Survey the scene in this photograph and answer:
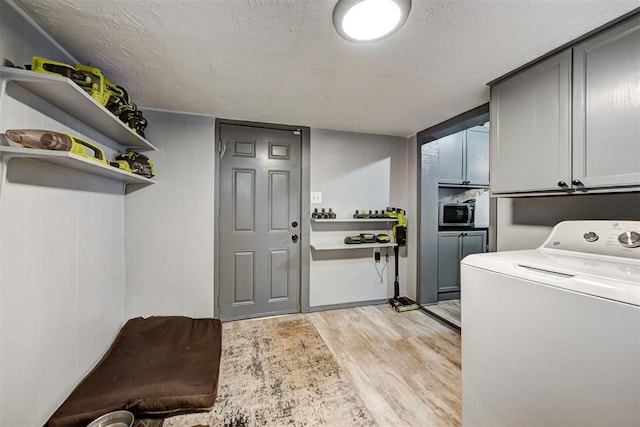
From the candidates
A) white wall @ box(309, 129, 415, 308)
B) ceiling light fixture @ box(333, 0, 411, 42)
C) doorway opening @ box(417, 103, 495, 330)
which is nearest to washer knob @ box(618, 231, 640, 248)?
ceiling light fixture @ box(333, 0, 411, 42)

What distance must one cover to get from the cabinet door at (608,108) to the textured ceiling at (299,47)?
11 centimetres

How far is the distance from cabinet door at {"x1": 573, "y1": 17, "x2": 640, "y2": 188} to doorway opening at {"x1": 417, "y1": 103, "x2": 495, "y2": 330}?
4.70 ft

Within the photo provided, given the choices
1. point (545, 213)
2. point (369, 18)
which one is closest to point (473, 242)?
point (545, 213)

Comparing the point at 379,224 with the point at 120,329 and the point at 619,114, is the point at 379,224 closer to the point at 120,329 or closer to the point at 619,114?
the point at 619,114

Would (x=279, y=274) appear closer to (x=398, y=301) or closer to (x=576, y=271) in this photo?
(x=398, y=301)

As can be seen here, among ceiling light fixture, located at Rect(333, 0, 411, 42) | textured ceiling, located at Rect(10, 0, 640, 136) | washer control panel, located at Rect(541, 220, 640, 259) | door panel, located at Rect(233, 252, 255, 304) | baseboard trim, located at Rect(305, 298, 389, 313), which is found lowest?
baseboard trim, located at Rect(305, 298, 389, 313)

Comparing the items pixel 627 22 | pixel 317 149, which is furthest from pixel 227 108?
pixel 627 22

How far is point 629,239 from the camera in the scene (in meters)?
1.10

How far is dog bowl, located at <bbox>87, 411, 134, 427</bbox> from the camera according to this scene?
1342mm

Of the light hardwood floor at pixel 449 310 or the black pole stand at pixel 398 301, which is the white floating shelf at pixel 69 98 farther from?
the light hardwood floor at pixel 449 310

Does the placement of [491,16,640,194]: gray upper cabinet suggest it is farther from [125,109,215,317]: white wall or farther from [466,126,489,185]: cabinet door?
[125,109,215,317]: white wall

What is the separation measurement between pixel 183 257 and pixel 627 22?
11.0 ft

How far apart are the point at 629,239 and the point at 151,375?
2.73m

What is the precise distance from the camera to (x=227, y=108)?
7.68 ft
